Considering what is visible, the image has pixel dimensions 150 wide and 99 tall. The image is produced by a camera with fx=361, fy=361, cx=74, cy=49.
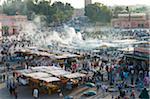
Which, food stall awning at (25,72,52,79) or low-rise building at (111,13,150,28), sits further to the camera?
low-rise building at (111,13,150,28)

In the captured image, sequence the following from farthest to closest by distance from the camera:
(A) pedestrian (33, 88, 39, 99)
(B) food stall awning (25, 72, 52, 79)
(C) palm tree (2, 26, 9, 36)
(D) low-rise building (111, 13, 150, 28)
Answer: (D) low-rise building (111, 13, 150, 28) → (C) palm tree (2, 26, 9, 36) → (B) food stall awning (25, 72, 52, 79) → (A) pedestrian (33, 88, 39, 99)

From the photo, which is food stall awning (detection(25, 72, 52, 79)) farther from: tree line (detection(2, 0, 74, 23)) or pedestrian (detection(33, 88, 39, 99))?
tree line (detection(2, 0, 74, 23))

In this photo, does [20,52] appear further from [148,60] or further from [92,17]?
[92,17]

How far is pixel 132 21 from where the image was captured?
49719 millimetres

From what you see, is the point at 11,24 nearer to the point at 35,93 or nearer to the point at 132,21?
the point at 132,21

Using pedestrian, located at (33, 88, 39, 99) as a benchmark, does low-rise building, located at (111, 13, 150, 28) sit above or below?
above

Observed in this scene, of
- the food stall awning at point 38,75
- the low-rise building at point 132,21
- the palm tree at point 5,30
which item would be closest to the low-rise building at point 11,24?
the palm tree at point 5,30

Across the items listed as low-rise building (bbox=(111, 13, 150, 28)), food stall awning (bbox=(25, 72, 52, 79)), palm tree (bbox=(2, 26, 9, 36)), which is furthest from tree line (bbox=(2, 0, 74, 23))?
food stall awning (bbox=(25, 72, 52, 79))

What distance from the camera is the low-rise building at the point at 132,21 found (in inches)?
1916

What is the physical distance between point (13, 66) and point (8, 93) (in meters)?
5.58

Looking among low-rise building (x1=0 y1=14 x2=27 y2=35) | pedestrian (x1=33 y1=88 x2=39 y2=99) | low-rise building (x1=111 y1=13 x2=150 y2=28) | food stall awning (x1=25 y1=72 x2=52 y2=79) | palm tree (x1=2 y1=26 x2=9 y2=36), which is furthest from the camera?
low-rise building (x1=111 y1=13 x2=150 y2=28)

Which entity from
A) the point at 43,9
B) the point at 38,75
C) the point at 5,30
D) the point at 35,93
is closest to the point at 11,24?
the point at 5,30

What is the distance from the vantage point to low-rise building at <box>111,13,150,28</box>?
4866 cm

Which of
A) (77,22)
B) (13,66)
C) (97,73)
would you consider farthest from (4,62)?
(77,22)
